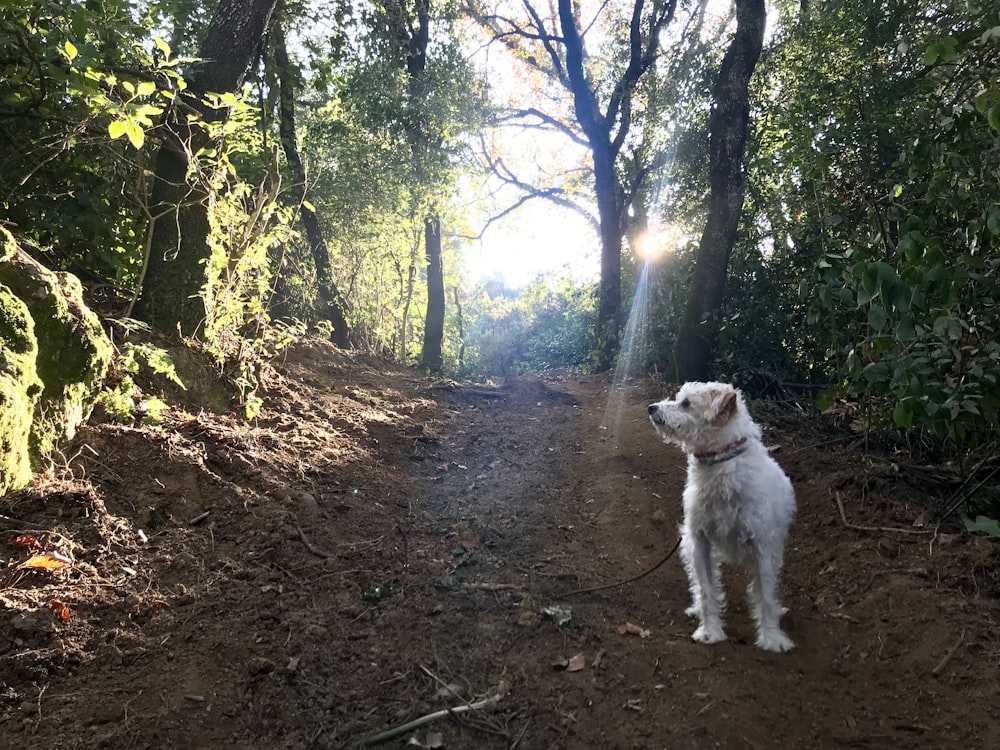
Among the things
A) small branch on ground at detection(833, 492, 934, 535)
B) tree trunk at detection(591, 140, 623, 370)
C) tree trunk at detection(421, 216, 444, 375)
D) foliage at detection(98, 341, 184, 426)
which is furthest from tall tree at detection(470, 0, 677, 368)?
foliage at detection(98, 341, 184, 426)

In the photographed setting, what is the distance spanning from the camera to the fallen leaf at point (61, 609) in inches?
103

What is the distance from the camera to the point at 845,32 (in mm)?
7637

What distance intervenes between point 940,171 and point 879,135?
9.99ft

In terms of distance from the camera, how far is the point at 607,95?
16.3 m

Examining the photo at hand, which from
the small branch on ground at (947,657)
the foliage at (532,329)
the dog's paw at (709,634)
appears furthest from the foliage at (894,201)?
the foliage at (532,329)

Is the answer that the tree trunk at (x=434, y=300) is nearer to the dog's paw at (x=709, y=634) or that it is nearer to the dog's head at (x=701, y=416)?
the dog's head at (x=701, y=416)

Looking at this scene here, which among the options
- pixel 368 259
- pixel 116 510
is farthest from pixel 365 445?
pixel 368 259

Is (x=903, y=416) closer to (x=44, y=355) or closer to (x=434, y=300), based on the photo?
(x=44, y=355)

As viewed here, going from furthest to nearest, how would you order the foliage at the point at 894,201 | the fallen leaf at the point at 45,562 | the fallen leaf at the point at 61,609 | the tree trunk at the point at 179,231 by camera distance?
the tree trunk at the point at 179,231, the foliage at the point at 894,201, the fallen leaf at the point at 45,562, the fallen leaf at the point at 61,609

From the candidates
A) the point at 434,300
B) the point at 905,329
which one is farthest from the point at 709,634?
the point at 434,300

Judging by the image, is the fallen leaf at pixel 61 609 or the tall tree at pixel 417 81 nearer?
the fallen leaf at pixel 61 609

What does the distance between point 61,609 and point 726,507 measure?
364cm

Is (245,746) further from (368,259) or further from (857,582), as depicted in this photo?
(368,259)

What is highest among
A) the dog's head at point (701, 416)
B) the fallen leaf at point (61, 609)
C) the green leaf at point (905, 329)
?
the green leaf at point (905, 329)
